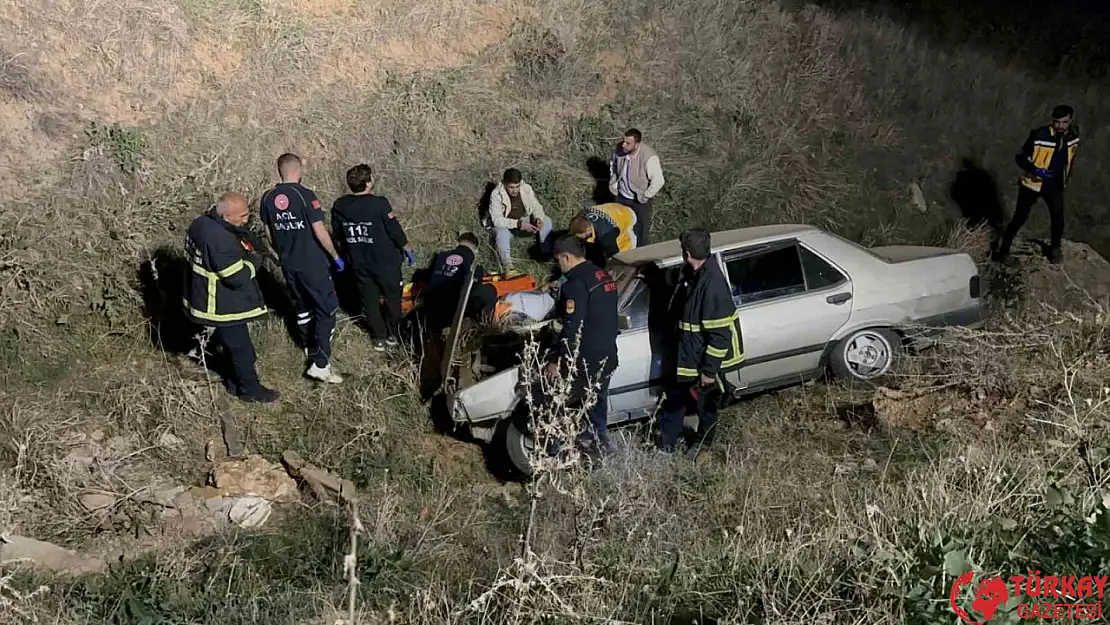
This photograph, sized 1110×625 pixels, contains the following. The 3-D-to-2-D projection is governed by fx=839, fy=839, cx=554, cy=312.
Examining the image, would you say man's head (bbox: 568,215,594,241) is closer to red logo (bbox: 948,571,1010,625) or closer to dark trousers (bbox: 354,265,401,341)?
dark trousers (bbox: 354,265,401,341)

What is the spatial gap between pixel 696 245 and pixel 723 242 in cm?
105

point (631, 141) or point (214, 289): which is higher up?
point (631, 141)

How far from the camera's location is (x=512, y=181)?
7863 millimetres

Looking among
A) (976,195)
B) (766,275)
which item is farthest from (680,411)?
(976,195)

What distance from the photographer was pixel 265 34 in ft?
30.2

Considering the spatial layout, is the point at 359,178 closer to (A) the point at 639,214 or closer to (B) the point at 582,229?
(B) the point at 582,229

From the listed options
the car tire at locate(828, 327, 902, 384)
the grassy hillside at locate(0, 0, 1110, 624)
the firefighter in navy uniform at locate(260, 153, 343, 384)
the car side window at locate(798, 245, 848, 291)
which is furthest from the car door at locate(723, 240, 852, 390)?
the firefighter in navy uniform at locate(260, 153, 343, 384)

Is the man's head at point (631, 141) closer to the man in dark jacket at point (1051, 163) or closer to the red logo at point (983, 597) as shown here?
the man in dark jacket at point (1051, 163)

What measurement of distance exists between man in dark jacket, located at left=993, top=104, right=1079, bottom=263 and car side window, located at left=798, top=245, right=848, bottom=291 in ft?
11.1

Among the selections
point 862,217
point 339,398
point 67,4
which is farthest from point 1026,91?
point 67,4

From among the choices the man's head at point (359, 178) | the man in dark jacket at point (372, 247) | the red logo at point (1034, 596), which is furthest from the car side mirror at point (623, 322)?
the red logo at point (1034, 596)

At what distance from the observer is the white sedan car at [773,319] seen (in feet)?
18.3

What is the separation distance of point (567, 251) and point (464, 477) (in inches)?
73.0

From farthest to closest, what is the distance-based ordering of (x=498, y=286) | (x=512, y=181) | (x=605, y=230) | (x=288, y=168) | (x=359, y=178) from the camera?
(x=512, y=181) < (x=605, y=230) < (x=498, y=286) < (x=359, y=178) < (x=288, y=168)
